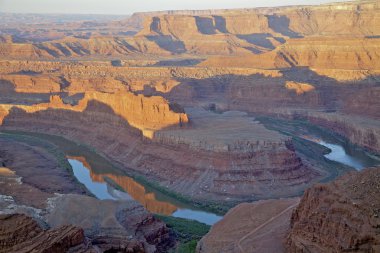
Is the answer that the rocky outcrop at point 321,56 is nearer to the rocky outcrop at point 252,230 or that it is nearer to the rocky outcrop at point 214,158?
the rocky outcrop at point 214,158

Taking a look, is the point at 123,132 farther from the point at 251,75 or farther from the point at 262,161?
the point at 251,75

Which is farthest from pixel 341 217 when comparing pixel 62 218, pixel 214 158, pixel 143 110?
pixel 143 110

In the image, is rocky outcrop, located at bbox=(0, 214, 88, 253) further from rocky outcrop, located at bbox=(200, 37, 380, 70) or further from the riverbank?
rocky outcrop, located at bbox=(200, 37, 380, 70)

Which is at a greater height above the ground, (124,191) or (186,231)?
(186,231)

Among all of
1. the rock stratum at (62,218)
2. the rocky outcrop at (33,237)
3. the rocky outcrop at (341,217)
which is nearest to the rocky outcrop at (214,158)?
the rock stratum at (62,218)

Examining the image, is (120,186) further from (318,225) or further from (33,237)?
(318,225)
